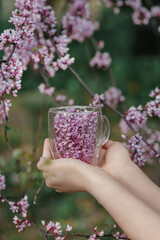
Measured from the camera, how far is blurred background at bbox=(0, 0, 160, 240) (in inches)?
93.0

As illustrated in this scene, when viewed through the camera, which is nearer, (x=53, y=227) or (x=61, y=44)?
(x=53, y=227)

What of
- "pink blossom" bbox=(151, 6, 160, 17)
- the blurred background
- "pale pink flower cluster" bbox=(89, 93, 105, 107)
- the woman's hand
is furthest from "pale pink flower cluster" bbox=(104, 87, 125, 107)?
the woman's hand

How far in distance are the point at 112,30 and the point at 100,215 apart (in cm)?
272

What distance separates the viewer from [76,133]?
114 centimetres

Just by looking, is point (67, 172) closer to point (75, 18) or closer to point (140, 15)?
point (75, 18)

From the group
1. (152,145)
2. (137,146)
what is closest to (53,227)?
(137,146)

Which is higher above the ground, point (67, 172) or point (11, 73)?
point (11, 73)

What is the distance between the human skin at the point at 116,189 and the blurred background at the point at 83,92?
124 centimetres

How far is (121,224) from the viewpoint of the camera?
3.09 feet

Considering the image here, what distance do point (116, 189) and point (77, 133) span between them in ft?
0.88

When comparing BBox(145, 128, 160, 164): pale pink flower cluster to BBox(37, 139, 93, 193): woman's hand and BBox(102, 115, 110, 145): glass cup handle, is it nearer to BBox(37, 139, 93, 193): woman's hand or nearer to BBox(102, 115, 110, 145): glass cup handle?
BBox(102, 115, 110, 145): glass cup handle

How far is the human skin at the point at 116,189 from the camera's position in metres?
0.92

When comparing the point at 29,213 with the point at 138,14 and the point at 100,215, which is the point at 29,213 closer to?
the point at 100,215

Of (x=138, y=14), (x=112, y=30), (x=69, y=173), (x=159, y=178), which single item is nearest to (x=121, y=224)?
(x=69, y=173)
